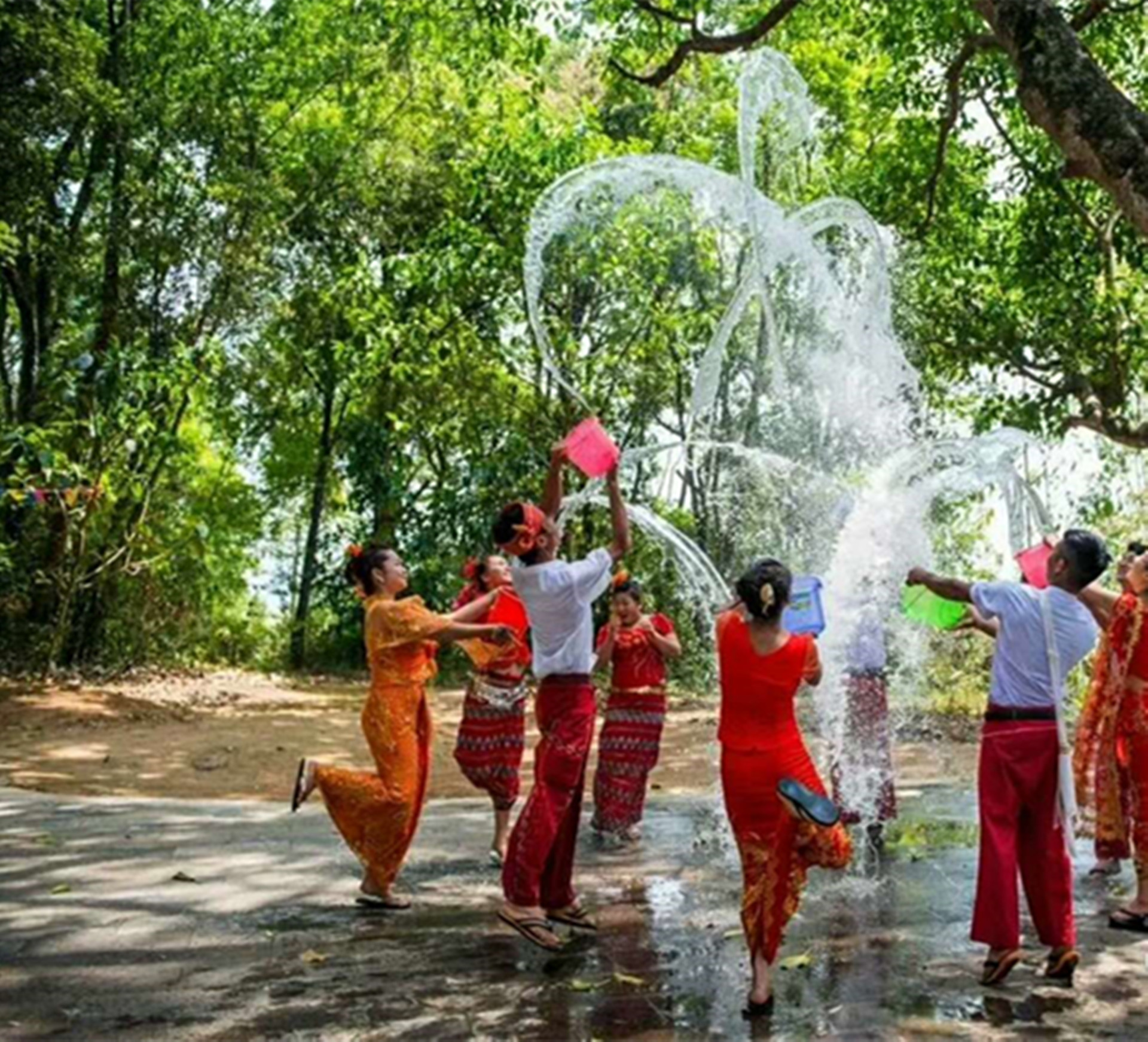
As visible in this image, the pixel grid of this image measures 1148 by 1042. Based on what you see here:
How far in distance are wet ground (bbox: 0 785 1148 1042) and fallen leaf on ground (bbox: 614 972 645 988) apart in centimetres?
2

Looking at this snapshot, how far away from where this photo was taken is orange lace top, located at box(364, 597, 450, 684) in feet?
20.0

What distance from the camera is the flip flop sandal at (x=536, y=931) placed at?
5.22 m

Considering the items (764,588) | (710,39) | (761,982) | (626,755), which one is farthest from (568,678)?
(710,39)

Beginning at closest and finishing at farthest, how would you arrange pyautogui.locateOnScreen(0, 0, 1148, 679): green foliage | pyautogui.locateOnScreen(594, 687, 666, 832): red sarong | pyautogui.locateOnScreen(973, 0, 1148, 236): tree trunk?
pyautogui.locateOnScreen(973, 0, 1148, 236): tree trunk, pyautogui.locateOnScreen(594, 687, 666, 832): red sarong, pyautogui.locateOnScreen(0, 0, 1148, 679): green foliage

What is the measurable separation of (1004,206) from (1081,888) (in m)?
9.97

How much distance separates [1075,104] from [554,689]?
3.90 meters

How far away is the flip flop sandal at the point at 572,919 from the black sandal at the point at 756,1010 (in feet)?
3.97

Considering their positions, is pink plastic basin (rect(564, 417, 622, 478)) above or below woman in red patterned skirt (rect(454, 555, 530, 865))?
above

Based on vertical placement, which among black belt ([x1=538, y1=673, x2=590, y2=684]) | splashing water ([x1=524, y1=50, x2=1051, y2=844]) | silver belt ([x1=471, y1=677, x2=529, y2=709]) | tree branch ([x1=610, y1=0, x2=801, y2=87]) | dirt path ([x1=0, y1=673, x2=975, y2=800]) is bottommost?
dirt path ([x1=0, y1=673, x2=975, y2=800])

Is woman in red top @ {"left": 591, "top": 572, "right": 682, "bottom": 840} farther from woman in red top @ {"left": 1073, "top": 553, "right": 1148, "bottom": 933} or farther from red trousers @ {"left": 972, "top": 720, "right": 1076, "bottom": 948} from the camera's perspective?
red trousers @ {"left": 972, "top": 720, "right": 1076, "bottom": 948}

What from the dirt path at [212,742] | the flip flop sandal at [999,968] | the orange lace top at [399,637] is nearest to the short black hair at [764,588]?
the flip flop sandal at [999,968]

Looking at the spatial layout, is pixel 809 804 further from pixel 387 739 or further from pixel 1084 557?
pixel 387 739

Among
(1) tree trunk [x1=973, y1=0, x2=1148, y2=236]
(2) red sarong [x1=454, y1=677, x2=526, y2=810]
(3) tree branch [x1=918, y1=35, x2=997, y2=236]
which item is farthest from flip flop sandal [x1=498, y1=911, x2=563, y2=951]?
(3) tree branch [x1=918, y1=35, x2=997, y2=236]

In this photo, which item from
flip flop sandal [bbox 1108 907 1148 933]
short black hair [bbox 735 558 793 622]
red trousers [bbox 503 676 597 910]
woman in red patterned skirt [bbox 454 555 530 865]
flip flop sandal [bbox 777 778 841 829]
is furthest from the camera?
woman in red patterned skirt [bbox 454 555 530 865]
